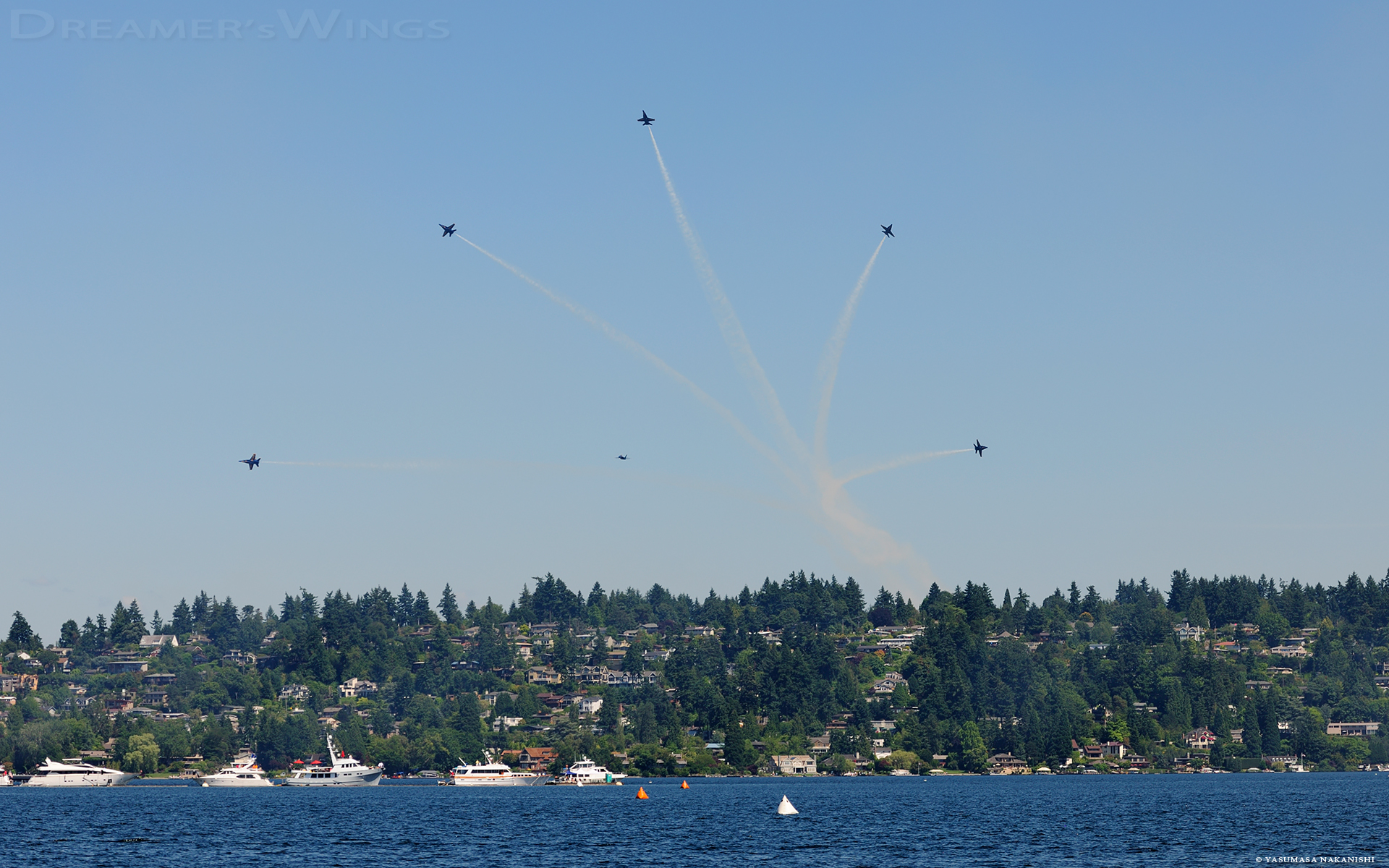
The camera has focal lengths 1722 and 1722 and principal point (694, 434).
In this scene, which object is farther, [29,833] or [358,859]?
[29,833]

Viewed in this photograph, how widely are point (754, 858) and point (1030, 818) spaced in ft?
185

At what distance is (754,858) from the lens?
411ft

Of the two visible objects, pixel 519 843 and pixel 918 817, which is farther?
pixel 918 817

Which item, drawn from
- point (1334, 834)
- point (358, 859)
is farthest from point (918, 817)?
point (358, 859)

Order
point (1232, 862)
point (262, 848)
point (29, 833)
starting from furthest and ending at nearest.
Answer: point (29, 833)
point (262, 848)
point (1232, 862)

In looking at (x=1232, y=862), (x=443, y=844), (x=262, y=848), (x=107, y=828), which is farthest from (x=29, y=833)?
(x=1232, y=862)

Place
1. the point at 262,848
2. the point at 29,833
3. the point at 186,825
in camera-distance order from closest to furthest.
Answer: the point at 262,848 < the point at 29,833 < the point at 186,825

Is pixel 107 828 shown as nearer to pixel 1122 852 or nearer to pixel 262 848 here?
pixel 262 848

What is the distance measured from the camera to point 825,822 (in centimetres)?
16988

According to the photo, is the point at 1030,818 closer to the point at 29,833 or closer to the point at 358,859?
the point at 358,859

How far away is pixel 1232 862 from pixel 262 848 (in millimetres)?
74749

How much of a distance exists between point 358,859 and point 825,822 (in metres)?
57.3

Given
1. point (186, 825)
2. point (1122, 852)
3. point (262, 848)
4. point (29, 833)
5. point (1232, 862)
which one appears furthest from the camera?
point (186, 825)

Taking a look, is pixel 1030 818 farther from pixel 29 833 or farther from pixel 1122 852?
pixel 29 833
